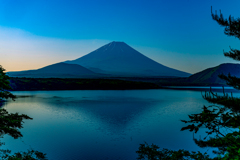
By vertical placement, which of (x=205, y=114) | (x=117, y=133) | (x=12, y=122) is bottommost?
(x=117, y=133)

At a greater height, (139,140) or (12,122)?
(12,122)

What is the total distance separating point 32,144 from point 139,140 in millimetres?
8022

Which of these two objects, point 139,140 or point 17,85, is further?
point 17,85

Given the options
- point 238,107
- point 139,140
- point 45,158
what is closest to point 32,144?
point 45,158

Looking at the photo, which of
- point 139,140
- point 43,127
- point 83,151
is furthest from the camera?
point 43,127

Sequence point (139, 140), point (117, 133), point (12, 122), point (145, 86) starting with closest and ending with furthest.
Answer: point (12, 122) → point (139, 140) → point (117, 133) → point (145, 86)

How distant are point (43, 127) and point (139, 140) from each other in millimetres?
10613

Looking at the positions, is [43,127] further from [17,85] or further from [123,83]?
[123,83]

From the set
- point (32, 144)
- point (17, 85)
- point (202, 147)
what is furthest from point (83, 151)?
point (17, 85)

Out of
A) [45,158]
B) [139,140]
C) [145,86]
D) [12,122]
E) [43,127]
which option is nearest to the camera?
[12,122]

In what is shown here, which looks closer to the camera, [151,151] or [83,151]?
[151,151]

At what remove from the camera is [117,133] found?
18203 millimetres

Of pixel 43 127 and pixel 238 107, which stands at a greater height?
pixel 238 107

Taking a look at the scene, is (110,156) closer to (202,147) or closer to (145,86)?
(202,147)
